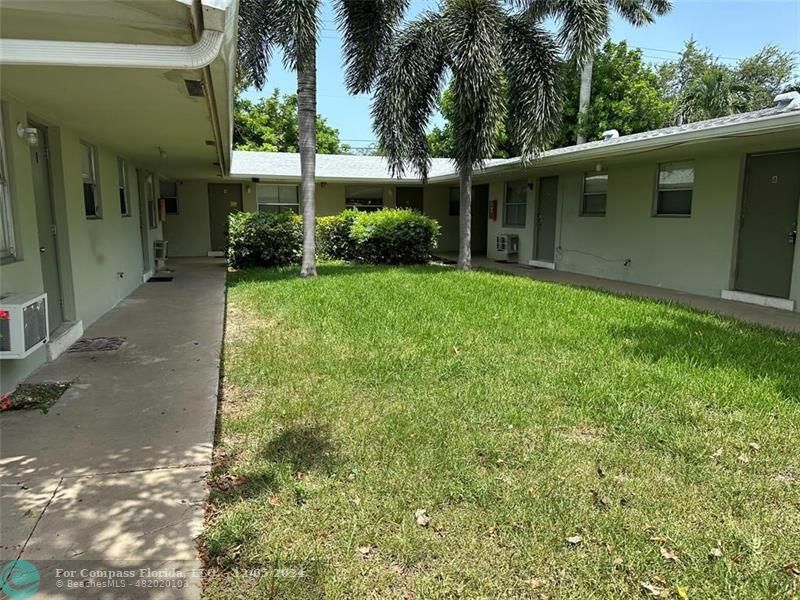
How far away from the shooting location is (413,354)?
17.3 ft

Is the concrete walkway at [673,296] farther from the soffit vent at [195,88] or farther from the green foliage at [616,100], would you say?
the green foliage at [616,100]

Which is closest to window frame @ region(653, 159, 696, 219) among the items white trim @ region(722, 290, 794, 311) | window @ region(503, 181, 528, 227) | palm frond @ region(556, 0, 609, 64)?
white trim @ region(722, 290, 794, 311)

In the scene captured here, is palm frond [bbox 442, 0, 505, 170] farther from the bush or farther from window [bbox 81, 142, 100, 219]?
window [bbox 81, 142, 100, 219]

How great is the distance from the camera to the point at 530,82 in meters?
10.9

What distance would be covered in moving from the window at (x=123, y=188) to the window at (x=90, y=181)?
67.0 inches

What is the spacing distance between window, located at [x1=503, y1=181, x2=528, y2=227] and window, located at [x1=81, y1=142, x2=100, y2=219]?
402 inches

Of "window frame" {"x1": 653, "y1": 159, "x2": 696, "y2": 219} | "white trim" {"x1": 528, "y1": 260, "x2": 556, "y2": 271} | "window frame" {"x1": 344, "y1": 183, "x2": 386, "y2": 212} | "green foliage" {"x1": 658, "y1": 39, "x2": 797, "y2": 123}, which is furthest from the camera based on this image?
"green foliage" {"x1": 658, "y1": 39, "x2": 797, "y2": 123}

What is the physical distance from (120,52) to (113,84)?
1601mm

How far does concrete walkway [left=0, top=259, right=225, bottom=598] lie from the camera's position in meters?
2.37

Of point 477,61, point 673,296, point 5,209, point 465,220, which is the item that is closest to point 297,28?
point 477,61

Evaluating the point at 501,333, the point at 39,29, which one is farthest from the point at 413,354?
the point at 39,29

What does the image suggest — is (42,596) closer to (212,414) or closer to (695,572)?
(212,414)

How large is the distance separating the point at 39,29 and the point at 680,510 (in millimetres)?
4040

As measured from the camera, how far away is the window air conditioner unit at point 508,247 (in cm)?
1472
